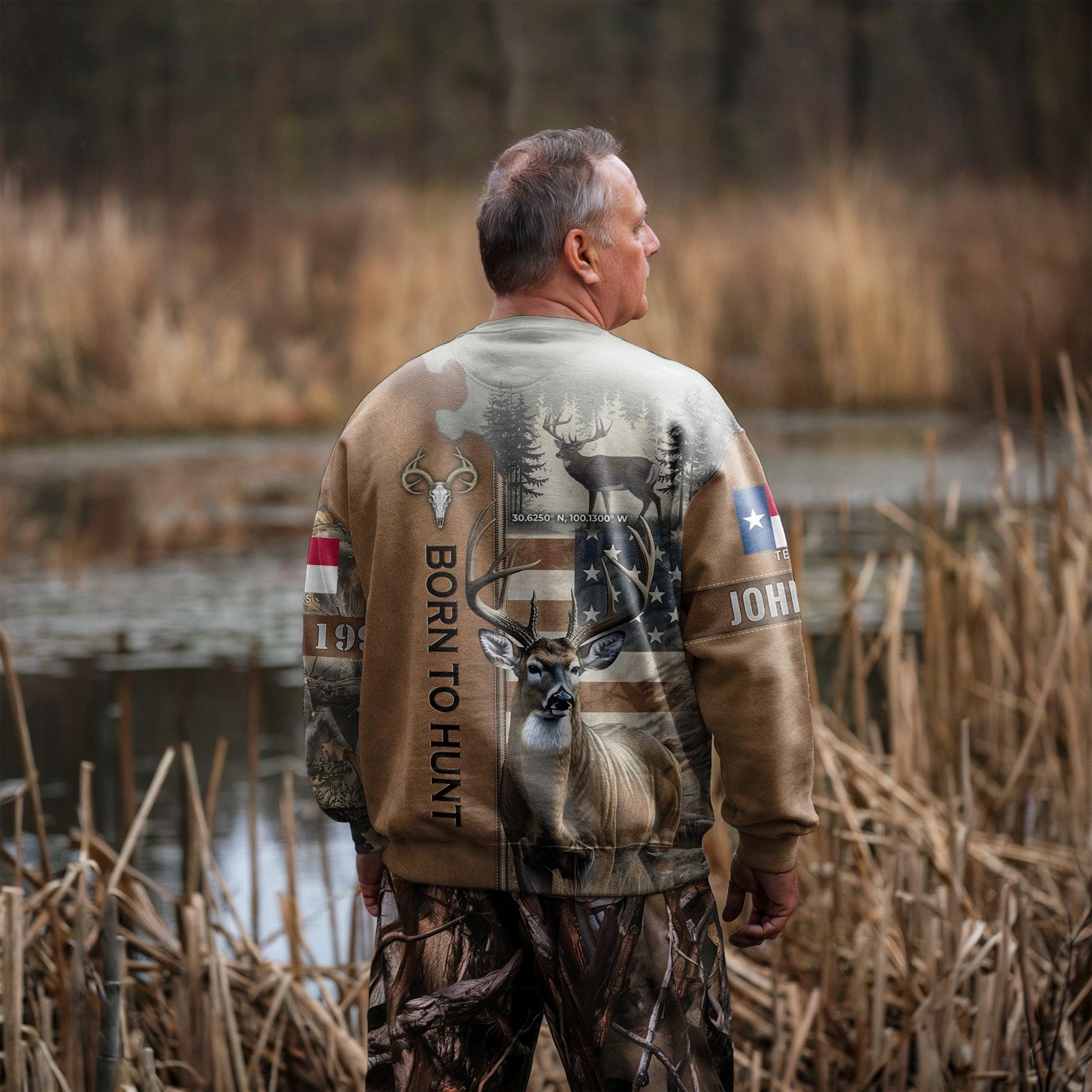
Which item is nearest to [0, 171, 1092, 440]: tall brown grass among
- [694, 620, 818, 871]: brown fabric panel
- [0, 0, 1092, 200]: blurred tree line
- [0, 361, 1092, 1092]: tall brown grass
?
[0, 0, 1092, 200]: blurred tree line

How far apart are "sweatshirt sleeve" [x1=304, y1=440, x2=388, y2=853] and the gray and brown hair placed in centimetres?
24

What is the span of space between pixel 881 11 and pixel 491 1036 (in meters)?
13.3

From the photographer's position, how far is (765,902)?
125 centimetres

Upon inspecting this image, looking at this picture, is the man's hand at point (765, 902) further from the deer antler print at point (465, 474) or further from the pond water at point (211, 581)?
the pond water at point (211, 581)

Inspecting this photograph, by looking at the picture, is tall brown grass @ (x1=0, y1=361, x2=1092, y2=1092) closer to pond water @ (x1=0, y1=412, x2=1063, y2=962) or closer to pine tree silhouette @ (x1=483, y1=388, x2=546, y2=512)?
pond water @ (x1=0, y1=412, x2=1063, y2=962)

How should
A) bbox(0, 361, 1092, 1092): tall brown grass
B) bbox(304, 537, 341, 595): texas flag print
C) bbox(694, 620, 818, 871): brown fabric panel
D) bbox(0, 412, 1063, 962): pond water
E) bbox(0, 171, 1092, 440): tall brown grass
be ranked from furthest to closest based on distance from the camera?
bbox(0, 171, 1092, 440): tall brown grass, bbox(0, 412, 1063, 962): pond water, bbox(0, 361, 1092, 1092): tall brown grass, bbox(304, 537, 341, 595): texas flag print, bbox(694, 620, 818, 871): brown fabric panel

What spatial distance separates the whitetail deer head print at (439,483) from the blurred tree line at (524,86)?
10.6 meters

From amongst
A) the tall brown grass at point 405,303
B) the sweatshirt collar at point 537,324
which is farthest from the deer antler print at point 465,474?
the tall brown grass at point 405,303

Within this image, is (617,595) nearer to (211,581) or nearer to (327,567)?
(327,567)

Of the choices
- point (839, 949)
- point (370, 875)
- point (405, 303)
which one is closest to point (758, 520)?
point (370, 875)

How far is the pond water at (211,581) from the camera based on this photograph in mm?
3018

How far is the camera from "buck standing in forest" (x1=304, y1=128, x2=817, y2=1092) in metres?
1.18

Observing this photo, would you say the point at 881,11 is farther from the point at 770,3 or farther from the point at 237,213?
the point at 237,213

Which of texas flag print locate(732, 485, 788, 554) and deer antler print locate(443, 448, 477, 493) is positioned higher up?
deer antler print locate(443, 448, 477, 493)
